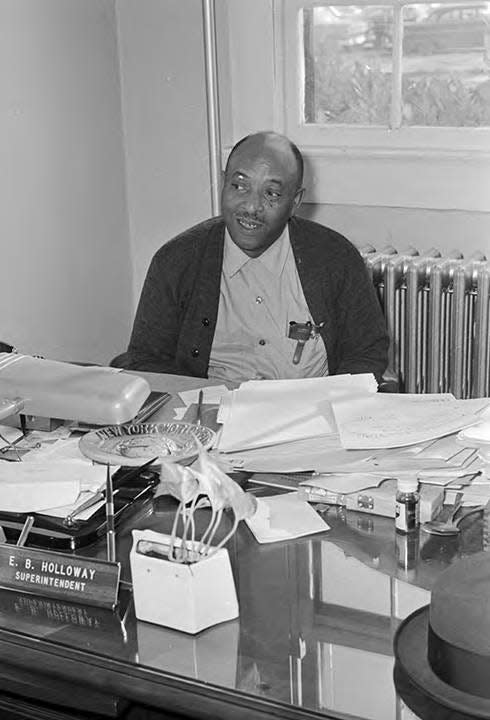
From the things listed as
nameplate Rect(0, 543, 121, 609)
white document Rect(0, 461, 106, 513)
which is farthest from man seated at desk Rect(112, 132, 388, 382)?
nameplate Rect(0, 543, 121, 609)

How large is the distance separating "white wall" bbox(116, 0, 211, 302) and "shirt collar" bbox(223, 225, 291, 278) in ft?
3.27

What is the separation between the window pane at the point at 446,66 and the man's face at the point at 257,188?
82 centimetres

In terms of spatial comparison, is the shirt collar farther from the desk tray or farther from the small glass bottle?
the small glass bottle

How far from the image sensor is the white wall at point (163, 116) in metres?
3.80

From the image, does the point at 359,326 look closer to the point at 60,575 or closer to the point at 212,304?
the point at 212,304

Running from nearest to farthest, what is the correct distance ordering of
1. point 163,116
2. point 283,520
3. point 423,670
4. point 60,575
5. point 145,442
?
point 423,670, point 60,575, point 283,520, point 145,442, point 163,116

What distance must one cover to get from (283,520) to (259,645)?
382 millimetres

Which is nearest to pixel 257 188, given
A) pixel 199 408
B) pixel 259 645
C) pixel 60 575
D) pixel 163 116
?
pixel 199 408

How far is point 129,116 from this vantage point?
398cm

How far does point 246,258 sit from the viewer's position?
295 centimetres

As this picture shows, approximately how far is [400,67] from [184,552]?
2465 millimetres

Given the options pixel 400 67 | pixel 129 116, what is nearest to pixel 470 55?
pixel 400 67

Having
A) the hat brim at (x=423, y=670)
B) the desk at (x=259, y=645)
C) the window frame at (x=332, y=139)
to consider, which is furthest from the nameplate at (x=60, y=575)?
the window frame at (x=332, y=139)

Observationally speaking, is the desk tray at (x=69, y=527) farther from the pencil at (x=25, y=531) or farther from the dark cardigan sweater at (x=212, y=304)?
the dark cardigan sweater at (x=212, y=304)
